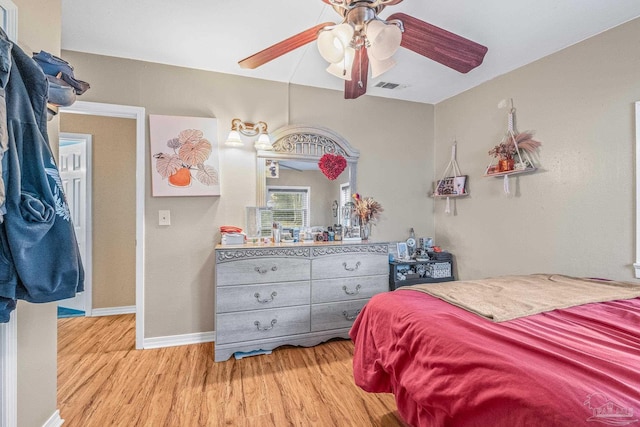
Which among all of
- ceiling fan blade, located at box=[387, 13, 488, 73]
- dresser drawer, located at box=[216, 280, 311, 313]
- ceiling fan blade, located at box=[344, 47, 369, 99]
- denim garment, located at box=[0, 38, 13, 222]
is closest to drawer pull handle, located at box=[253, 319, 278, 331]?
dresser drawer, located at box=[216, 280, 311, 313]

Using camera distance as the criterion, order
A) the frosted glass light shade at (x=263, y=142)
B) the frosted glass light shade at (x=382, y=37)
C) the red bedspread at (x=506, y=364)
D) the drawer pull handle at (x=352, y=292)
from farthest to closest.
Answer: the frosted glass light shade at (x=263, y=142) < the drawer pull handle at (x=352, y=292) < the frosted glass light shade at (x=382, y=37) < the red bedspread at (x=506, y=364)

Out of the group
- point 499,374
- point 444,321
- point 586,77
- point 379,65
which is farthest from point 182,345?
point 586,77

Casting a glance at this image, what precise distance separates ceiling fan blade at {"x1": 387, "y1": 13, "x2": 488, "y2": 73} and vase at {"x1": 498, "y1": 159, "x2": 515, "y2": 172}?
134 cm

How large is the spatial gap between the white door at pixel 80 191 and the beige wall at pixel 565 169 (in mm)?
4300

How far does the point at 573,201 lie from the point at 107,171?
4.66 metres

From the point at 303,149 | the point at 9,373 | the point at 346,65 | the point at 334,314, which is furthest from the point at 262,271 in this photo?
the point at 346,65

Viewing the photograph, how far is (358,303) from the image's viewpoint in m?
2.69

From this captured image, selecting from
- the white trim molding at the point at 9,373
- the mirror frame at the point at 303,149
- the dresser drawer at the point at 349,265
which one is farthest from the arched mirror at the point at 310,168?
the white trim molding at the point at 9,373

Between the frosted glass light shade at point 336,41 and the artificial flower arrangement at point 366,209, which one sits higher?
the frosted glass light shade at point 336,41

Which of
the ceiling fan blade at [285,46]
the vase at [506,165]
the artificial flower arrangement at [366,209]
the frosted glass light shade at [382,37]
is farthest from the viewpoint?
the artificial flower arrangement at [366,209]

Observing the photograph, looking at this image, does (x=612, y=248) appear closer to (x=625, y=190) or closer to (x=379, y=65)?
(x=625, y=190)

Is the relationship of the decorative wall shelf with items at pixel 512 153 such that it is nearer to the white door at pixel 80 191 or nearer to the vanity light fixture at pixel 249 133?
the vanity light fixture at pixel 249 133

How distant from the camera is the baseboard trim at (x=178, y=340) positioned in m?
2.57

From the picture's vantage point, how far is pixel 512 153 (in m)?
2.60
